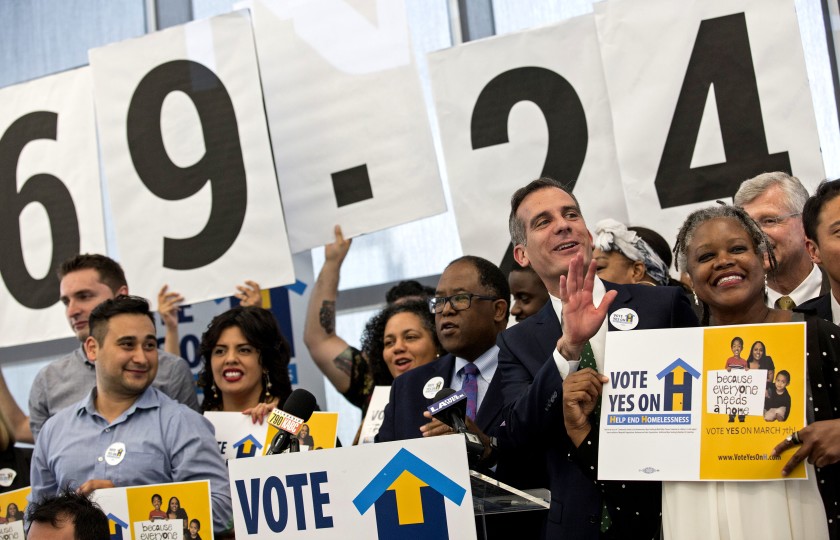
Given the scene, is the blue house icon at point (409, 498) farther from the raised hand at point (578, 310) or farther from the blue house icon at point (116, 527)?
the blue house icon at point (116, 527)

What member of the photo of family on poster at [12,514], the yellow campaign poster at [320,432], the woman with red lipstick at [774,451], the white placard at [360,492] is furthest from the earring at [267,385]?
the woman with red lipstick at [774,451]

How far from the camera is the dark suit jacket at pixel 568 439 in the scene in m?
2.43

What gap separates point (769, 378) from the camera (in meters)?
2.17

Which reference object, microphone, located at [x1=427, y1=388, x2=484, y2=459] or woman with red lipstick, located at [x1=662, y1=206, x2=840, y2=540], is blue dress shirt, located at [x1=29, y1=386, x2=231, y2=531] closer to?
microphone, located at [x1=427, y1=388, x2=484, y2=459]

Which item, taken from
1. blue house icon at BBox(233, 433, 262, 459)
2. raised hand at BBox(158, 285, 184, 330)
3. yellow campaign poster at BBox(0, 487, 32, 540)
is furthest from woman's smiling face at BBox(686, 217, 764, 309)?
raised hand at BBox(158, 285, 184, 330)

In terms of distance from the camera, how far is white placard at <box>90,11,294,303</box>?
4539 millimetres

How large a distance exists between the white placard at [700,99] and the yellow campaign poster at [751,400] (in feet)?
6.08

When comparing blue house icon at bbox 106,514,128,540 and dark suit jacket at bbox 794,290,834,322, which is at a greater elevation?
dark suit jacket at bbox 794,290,834,322

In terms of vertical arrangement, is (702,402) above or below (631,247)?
below

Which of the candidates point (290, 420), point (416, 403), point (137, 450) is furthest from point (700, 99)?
point (137, 450)

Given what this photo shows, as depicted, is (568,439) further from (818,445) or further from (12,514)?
(12,514)

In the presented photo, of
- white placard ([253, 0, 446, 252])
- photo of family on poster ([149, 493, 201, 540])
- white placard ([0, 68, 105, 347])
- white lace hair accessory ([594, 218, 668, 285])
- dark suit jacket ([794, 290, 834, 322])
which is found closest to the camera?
dark suit jacket ([794, 290, 834, 322])

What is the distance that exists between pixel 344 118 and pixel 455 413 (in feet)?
8.34

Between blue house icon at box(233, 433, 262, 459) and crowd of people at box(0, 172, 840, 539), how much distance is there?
129 mm
